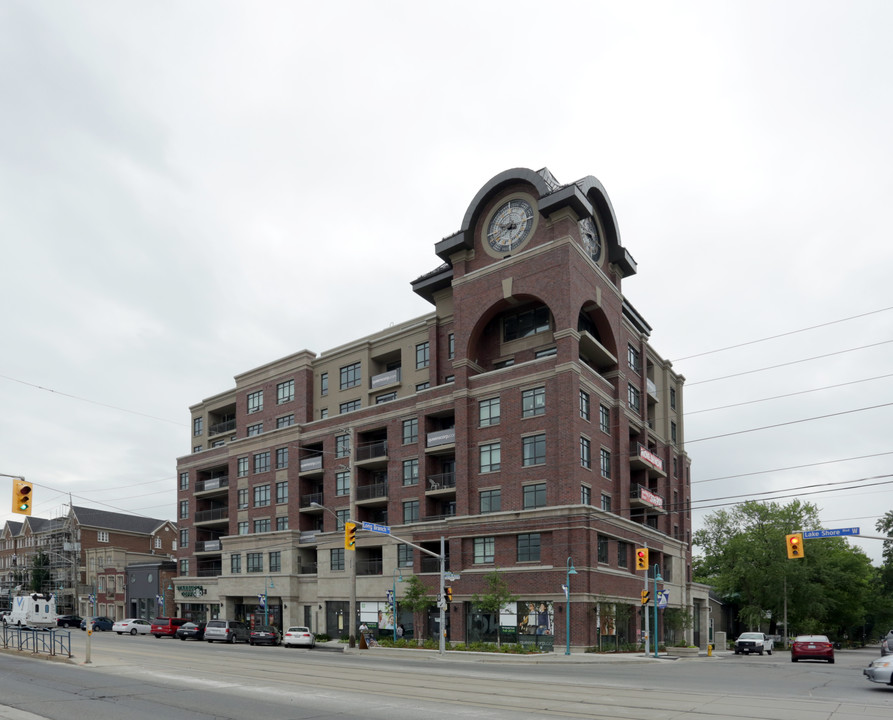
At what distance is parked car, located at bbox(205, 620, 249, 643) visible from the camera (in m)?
53.9

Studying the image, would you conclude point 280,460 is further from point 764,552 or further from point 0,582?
point 0,582

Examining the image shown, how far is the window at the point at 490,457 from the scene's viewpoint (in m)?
48.8

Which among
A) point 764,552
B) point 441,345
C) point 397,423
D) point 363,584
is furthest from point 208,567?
point 764,552

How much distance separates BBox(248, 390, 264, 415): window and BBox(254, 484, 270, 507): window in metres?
7.31

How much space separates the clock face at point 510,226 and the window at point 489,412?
1020 cm

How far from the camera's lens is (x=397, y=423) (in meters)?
56.7

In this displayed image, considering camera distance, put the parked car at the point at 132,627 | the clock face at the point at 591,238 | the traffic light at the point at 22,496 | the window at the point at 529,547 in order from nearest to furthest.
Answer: the traffic light at the point at 22,496 < the window at the point at 529,547 < the clock face at the point at 591,238 < the parked car at the point at 132,627

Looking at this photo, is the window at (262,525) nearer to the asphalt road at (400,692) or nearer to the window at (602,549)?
the window at (602,549)

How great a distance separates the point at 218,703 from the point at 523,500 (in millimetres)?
30712

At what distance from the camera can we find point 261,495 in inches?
2657

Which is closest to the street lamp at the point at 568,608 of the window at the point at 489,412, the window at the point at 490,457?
the window at the point at 490,457

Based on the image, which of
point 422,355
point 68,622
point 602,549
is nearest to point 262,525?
point 422,355

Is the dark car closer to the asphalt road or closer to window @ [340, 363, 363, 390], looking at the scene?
window @ [340, 363, 363, 390]

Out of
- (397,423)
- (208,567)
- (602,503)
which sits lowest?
(208,567)
